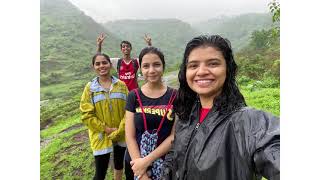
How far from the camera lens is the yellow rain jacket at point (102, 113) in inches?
105

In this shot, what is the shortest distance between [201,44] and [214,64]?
0.10 meters

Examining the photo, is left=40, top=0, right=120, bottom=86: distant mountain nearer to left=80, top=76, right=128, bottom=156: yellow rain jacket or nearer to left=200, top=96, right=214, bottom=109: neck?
left=80, top=76, right=128, bottom=156: yellow rain jacket

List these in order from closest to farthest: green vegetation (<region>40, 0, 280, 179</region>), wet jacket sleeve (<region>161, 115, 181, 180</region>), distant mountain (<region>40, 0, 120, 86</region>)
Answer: wet jacket sleeve (<region>161, 115, 181, 180</region>) → green vegetation (<region>40, 0, 280, 179</region>) → distant mountain (<region>40, 0, 120, 86</region>)

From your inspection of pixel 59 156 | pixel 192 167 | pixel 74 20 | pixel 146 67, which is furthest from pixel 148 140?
pixel 74 20

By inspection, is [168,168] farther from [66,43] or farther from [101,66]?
[66,43]

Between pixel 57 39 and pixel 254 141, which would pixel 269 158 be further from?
pixel 57 39

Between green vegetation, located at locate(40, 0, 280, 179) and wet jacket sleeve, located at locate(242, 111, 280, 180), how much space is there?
28.9 inches

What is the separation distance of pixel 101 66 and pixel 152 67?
86cm

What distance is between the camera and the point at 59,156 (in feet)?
16.5

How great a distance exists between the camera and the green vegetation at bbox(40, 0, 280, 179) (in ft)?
16.0

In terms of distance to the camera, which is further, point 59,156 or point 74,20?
point 74,20

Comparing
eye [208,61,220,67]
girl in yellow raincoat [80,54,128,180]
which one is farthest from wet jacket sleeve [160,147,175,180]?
girl in yellow raincoat [80,54,128,180]

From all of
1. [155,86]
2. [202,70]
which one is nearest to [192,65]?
[202,70]

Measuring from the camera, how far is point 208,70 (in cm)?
129
